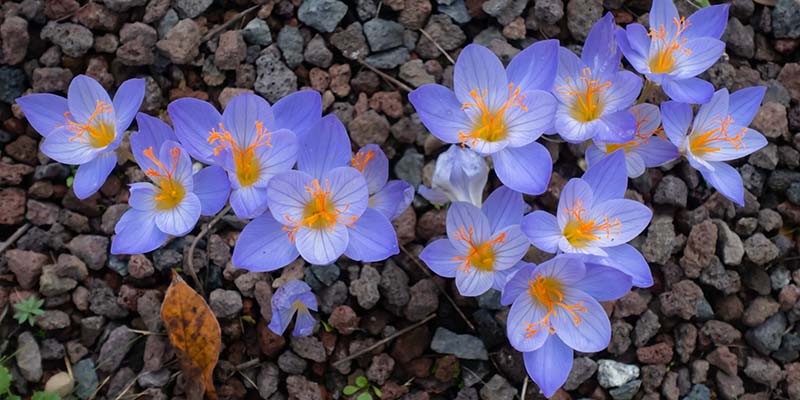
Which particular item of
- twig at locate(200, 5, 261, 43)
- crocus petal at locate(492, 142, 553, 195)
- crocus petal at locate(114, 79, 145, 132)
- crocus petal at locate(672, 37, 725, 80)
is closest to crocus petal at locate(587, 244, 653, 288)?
crocus petal at locate(492, 142, 553, 195)

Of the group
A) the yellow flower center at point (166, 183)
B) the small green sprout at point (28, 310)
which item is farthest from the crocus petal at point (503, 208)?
the small green sprout at point (28, 310)

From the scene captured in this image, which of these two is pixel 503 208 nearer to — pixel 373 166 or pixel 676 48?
pixel 373 166

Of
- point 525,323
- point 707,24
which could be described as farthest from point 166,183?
point 707,24

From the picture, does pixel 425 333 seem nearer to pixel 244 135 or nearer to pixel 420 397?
pixel 420 397

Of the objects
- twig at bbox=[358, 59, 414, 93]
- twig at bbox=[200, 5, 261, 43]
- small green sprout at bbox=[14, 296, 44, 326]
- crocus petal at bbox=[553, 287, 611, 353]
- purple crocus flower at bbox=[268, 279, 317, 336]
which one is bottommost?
small green sprout at bbox=[14, 296, 44, 326]

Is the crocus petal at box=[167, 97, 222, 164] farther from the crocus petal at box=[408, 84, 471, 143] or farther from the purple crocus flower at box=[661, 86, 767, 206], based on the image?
the purple crocus flower at box=[661, 86, 767, 206]

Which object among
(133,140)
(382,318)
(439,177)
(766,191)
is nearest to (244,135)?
(133,140)
